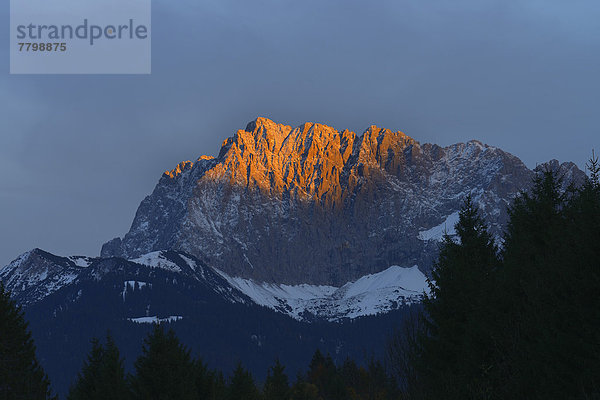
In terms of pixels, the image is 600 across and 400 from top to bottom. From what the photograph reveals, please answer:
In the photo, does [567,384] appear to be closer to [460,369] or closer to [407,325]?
[460,369]

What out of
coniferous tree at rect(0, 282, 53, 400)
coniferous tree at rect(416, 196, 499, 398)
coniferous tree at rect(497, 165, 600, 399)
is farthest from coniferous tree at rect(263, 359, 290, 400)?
coniferous tree at rect(497, 165, 600, 399)

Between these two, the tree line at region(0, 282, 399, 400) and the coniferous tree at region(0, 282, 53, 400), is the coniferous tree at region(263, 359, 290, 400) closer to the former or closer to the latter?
the tree line at region(0, 282, 399, 400)

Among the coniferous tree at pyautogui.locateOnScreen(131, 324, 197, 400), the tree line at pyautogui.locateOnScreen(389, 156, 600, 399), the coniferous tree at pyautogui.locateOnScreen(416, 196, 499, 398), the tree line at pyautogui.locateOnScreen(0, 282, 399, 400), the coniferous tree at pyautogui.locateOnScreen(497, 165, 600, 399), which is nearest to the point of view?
the coniferous tree at pyautogui.locateOnScreen(497, 165, 600, 399)

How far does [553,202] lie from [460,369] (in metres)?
9.89

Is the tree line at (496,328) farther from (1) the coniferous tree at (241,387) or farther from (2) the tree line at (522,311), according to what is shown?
(1) the coniferous tree at (241,387)

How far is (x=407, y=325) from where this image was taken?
141 feet

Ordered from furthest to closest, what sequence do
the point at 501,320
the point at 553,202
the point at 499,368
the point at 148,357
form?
the point at 148,357 → the point at 553,202 → the point at 501,320 → the point at 499,368

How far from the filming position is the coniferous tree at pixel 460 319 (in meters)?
30.5

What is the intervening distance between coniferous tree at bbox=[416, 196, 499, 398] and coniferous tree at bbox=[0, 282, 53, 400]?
21.9 m

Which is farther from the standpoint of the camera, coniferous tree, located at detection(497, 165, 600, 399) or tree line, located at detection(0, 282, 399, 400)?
tree line, located at detection(0, 282, 399, 400)

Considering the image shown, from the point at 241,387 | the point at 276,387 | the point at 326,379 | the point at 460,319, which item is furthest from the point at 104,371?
the point at 326,379

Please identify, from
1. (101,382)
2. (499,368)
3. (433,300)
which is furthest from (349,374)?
(499,368)

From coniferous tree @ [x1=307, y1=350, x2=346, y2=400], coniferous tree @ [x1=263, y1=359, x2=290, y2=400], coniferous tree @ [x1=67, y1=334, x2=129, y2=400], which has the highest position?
coniferous tree @ [x1=67, y1=334, x2=129, y2=400]

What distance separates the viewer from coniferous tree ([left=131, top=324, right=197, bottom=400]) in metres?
46.8
